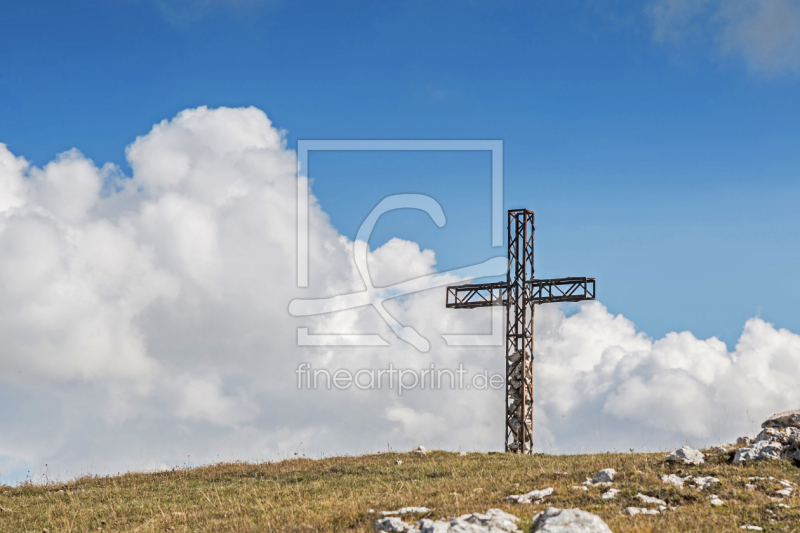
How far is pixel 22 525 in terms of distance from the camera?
14.1 m

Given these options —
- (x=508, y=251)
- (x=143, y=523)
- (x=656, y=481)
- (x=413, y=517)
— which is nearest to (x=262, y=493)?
(x=143, y=523)

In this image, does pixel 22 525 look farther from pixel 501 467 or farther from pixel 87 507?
pixel 501 467

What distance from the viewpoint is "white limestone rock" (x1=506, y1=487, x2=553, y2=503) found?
38.3 ft

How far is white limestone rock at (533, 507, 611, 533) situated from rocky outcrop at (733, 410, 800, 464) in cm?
723

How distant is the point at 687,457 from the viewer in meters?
14.3

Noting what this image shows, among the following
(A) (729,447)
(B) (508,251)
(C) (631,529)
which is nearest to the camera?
(C) (631,529)

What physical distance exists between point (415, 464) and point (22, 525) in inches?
419

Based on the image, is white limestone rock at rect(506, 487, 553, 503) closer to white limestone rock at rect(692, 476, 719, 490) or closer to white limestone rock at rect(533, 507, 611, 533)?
white limestone rock at rect(692, 476, 719, 490)

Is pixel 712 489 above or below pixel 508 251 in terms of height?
below

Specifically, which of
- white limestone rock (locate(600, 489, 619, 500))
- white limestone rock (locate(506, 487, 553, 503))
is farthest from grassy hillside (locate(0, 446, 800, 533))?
white limestone rock (locate(506, 487, 553, 503))

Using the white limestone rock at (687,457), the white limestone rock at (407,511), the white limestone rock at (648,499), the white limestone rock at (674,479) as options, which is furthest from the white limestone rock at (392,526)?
the white limestone rock at (687,457)

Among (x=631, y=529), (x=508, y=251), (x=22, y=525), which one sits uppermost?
(x=508, y=251)

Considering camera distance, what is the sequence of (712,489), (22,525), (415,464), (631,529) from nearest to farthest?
(631,529) → (712,489) → (22,525) → (415,464)

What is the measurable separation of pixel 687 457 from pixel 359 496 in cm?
730
